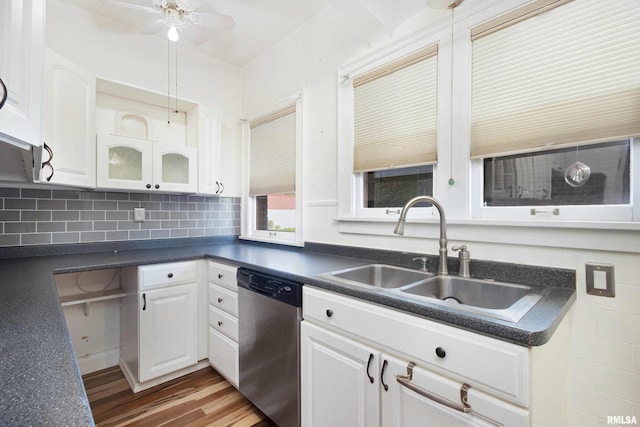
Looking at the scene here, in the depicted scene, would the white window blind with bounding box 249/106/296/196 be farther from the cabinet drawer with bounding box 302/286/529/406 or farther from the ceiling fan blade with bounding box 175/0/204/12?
the cabinet drawer with bounding box 302/286/529/406

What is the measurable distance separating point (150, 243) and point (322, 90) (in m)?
1.90

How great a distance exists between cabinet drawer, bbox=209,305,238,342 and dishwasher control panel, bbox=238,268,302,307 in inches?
11.7

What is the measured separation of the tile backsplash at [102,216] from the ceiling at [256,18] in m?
1.29

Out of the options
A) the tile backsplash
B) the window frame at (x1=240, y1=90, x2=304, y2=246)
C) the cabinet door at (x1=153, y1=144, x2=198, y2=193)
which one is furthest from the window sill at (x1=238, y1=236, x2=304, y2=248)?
the cabinet door at (x1=153, y1=144, x2=198, y2=193)

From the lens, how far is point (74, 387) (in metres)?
0.55

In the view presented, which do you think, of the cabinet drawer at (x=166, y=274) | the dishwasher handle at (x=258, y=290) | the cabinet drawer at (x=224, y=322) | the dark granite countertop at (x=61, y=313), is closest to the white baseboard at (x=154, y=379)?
the cabinet drawer at (x=224, y=322)

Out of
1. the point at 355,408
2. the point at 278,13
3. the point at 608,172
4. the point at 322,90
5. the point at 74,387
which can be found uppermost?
the point at 278,13

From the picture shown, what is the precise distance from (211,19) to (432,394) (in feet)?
7.63

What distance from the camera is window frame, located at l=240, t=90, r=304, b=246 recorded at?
2.39 meters

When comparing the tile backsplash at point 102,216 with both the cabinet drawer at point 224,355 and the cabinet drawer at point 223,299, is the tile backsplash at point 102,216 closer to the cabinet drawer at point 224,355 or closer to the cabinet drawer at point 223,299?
the cabinet drawer at point 223,299

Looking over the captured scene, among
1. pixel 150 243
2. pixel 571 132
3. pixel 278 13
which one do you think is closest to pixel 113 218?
pixel 150 243

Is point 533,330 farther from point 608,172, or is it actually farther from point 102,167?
point 102,167

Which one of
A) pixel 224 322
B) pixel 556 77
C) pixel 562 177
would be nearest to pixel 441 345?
pixel 562 177

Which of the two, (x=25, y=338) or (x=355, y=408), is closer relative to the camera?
(x=25, y=338)
